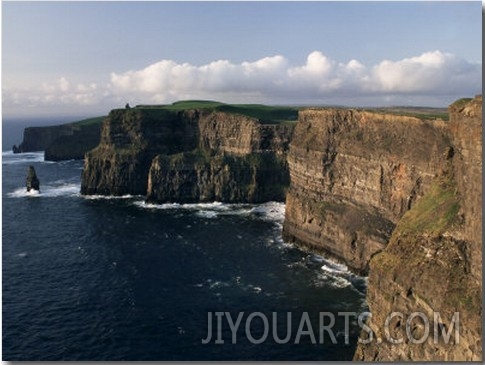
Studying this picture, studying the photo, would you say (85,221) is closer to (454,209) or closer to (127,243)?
(127,243)

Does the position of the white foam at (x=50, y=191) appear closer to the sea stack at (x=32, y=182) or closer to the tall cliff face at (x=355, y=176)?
the sea stack at (x=32, y=182)

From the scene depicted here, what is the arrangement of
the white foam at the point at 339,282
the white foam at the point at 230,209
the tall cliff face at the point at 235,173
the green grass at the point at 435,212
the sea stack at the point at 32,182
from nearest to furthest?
the green grass at the point at 435,212 → the white foam at the point at 339,282 → the white foam at the point at 230,209 → the tall cliff face at the point at 235,173 → the sea stack at the point at 32,182

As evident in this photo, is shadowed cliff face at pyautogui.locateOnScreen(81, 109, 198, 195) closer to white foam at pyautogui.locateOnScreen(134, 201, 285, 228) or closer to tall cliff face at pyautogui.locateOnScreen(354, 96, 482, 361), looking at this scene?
white foam at pyautogui.locateOnScreen(134, 201, 285, 228)

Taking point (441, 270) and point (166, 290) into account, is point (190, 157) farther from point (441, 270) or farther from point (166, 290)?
→ point (441, 270)

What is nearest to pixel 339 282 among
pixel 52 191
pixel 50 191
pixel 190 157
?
pixel 190 157

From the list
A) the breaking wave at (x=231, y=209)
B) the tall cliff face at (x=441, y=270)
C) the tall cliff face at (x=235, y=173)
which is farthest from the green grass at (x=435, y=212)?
the tall cliff face at (x=235, y=173)

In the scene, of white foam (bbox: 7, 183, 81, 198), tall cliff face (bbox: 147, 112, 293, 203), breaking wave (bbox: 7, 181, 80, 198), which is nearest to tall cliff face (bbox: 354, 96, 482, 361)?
tall cliff face (bbox: 147, 112, 293, 203)
